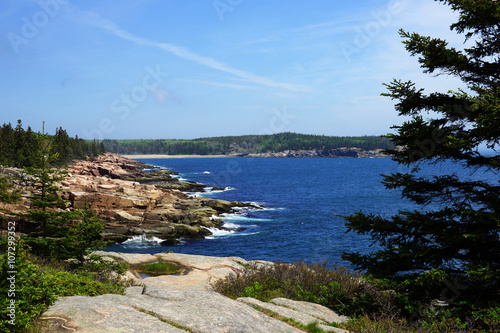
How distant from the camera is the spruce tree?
8.89 meters

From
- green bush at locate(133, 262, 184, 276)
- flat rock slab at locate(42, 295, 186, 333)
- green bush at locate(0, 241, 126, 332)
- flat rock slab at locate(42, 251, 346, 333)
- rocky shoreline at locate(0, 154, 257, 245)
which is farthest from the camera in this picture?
rocky shoreline at locate(0, 154, 257, 245)

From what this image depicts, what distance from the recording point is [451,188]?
11.0 meters

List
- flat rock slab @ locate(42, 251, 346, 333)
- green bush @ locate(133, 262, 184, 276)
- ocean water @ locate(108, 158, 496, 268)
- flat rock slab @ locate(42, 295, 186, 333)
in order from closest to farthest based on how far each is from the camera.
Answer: flat rock slab @ locate(42, 295, 186, 333) < flat rock slab @ locate(42, 251, 346, 333) < green bush @ locate(133, 262, 184, 276) < ocean water @ locate(108, 158, 496, 268)

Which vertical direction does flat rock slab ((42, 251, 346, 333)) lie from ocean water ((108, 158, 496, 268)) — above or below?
above

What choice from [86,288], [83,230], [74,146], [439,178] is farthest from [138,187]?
[74,146]

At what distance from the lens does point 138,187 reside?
50250 mm

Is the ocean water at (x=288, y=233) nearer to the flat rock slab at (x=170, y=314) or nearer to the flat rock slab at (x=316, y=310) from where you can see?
the flat rock slab at (x=316, y=310)

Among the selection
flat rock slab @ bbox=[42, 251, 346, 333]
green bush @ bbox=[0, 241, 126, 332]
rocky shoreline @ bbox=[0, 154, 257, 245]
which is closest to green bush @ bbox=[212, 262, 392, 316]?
flat rock slab @ bbox=[42, 251, 346, 333]

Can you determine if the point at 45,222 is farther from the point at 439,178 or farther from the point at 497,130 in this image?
the point at 497,130

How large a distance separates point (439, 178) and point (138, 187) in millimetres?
46271

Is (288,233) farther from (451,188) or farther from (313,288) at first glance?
(451,188)

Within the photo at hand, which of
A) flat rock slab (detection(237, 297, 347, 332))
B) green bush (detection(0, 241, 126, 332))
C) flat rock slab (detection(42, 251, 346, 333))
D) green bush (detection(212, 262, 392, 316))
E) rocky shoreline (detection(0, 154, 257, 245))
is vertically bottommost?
rocky shoreline (detection(0, 154, 257, 245))

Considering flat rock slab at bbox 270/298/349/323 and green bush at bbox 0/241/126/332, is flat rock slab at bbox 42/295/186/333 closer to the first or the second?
green bush at bbox 0/241/126/332

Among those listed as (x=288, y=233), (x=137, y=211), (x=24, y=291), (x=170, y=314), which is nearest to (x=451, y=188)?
(x=170, y=314)
